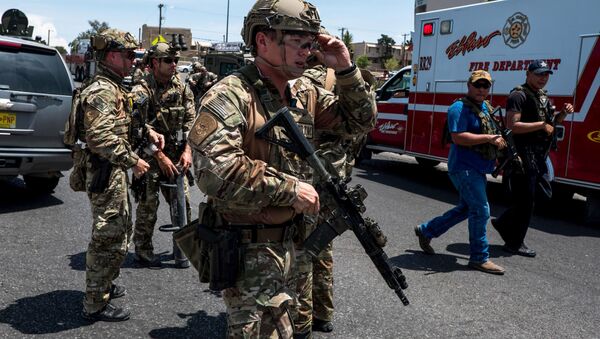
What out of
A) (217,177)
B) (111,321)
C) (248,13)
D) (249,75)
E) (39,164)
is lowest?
(111,321)

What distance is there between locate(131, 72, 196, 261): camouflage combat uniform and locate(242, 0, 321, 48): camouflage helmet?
2.78m

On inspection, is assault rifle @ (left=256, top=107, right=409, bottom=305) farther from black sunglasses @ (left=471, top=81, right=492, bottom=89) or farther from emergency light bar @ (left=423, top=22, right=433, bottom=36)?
emergency light bar @ (left=423, top=22, right=433, bottom=36)

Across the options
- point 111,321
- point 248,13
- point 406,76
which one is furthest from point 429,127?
point 248,13

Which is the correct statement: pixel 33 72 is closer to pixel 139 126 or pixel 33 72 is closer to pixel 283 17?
pixel 139 126

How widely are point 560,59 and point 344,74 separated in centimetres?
567

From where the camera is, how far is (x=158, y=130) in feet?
16.3

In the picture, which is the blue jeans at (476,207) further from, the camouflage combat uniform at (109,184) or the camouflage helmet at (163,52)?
the camouflage combat uniform at (109,184)

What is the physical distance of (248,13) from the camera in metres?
2.34

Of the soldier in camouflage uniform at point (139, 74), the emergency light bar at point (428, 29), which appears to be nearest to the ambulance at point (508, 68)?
the emergency light bar at point (428, 29)

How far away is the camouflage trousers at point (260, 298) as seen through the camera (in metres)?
2.17

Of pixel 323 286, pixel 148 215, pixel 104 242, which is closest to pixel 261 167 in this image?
pixel 323 286

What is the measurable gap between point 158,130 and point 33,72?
261cm

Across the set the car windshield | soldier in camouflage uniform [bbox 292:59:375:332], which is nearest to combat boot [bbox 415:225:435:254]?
soldier in camouflage uniform [bbox 292:59:375:332]

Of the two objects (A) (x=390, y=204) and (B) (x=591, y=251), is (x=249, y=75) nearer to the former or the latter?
(B) (x=591, y=251)
